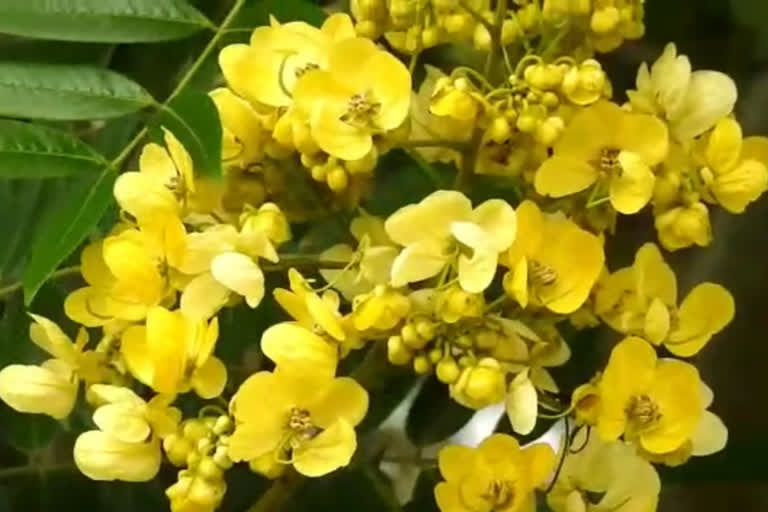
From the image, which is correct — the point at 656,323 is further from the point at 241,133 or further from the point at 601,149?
the point at 241,133

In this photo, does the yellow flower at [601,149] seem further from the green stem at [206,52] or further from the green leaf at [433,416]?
the green leaf at [433,416]

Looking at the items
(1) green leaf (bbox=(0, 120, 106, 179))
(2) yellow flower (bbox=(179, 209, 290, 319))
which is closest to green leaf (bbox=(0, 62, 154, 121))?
(1) green leaf (bbox=(0, 120, 106, 179))

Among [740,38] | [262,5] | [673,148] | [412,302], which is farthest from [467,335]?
[740,38]

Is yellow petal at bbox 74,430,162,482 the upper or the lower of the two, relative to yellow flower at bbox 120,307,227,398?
lower

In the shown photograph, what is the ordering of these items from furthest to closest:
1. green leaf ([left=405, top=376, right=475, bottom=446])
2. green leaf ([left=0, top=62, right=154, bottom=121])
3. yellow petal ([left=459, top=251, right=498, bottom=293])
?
green leaf ([left=405, top=376, right=475, bottom=446])
green leaf ([left=0, top=62, right=154, bottom=121])
yellow petal ([left=459, top=251, right=498, bottom=293])

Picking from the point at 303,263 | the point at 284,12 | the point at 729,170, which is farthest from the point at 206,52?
the point at 729,170

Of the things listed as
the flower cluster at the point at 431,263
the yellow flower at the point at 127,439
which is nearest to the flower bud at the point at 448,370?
the flower cluster at the point at 431,263

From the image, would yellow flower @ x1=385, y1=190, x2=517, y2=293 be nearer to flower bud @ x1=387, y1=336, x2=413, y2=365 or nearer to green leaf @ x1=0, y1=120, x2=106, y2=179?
flower bud @ x1=387, y1=336, x2=413, y2=365
